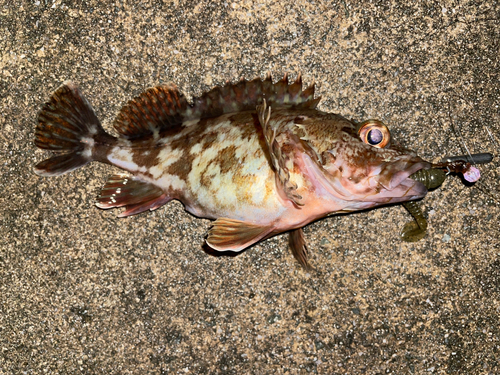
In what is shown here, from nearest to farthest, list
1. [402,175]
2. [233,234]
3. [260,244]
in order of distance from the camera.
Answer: [402,175], [233,234], [260,244]

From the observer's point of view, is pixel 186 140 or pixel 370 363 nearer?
pixel 186 140

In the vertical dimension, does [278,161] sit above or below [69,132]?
below

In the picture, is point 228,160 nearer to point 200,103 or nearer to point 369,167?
point 200,103

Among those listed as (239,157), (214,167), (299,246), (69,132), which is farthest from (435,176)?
(69,132)

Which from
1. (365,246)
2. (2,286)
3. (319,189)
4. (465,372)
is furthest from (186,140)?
(465,372)

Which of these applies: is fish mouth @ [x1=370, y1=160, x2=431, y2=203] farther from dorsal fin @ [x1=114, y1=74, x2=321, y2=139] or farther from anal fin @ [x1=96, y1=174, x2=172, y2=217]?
anal fin @ [x1=96, y1=174, x2=172, y2=217]

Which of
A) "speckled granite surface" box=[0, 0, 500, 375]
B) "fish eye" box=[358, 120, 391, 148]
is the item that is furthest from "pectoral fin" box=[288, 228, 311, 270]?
"fish eye" box=[358, 120, 391, 148]

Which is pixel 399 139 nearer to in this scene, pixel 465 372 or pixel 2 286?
pixel 465 372
